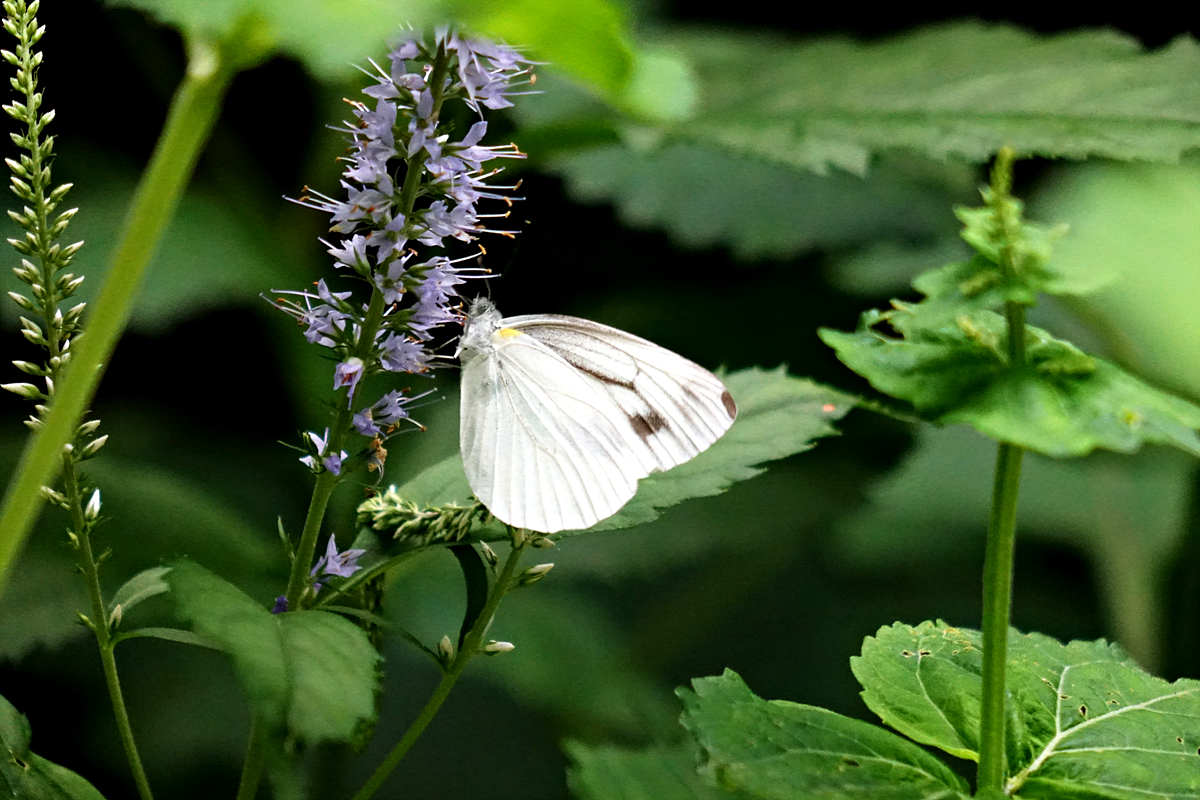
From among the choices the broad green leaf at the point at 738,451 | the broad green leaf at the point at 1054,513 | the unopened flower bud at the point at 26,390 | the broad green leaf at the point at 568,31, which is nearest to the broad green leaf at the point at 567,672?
the broad green leaf at the point at 1054,513

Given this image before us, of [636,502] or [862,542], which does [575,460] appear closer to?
[636,502]

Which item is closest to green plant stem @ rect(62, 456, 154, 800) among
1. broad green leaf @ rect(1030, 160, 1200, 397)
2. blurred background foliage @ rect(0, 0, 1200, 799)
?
blurred background foliage @ rect(0, 0, 1200, 799)

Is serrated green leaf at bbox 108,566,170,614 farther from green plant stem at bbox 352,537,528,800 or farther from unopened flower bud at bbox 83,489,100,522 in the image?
green plant stem at bbox 352,537,528,800

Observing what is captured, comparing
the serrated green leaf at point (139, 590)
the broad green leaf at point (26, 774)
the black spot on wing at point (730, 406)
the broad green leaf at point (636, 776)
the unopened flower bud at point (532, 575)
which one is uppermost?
the black spot on wing at point (730, 406)

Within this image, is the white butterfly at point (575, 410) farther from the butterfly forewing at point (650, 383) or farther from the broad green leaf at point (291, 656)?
the broad green leaf at point (291, 656)

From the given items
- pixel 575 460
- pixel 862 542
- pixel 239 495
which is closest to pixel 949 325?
pixel 575 460

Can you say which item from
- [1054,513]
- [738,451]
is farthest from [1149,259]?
[738,451]

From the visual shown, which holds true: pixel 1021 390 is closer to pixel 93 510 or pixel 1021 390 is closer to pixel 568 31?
pixel 568 31
